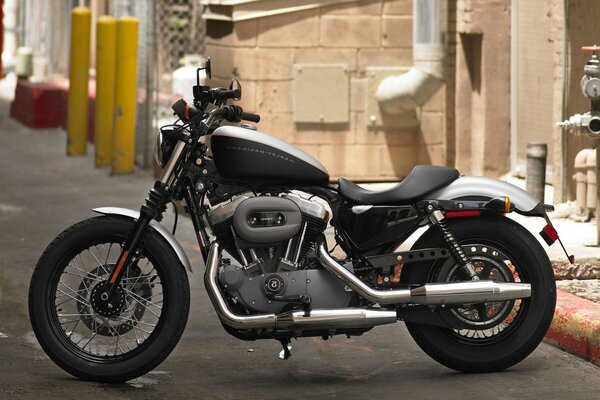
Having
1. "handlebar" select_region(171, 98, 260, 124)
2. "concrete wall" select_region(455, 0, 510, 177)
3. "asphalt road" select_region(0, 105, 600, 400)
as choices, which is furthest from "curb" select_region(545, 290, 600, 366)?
"concrete wall" select_region(455, 0, 510, 177)

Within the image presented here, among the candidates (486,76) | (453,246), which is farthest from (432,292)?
(486,76)

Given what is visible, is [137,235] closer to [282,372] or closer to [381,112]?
[282,372]

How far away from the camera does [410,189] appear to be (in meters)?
6.67

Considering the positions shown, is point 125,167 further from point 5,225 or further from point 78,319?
point 78,319

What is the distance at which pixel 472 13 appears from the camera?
42.3 feet

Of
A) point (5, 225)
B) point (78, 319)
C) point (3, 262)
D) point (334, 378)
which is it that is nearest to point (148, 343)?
point (78, 319)

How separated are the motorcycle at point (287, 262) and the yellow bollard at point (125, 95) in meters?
7.57

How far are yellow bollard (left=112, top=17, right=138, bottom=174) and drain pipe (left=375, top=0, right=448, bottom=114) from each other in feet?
8.26

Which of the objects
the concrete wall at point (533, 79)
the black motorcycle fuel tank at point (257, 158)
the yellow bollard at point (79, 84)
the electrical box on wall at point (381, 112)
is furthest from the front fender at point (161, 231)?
the yellow bollard at point (79, 84)

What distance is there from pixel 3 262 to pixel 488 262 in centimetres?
412

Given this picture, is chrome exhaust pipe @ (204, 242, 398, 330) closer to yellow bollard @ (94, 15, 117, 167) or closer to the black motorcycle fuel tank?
the black motorcycle fuel tank

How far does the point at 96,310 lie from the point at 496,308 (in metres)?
1.70

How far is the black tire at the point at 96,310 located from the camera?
663 centimetres

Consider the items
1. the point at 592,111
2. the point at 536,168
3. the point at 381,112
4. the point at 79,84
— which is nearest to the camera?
the point at 592,111
